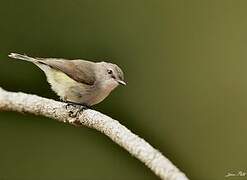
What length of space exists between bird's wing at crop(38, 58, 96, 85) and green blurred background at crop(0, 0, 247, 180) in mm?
63

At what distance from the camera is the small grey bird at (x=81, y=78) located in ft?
5.97

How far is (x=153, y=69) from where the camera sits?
1920 millimetres

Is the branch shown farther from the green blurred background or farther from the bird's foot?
the green blurred background

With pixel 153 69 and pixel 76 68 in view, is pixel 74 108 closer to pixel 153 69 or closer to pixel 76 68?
pixel 76 68

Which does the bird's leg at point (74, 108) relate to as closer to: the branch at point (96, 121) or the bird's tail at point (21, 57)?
the branch at point (96, 121)

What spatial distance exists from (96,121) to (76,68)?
0.75 feet

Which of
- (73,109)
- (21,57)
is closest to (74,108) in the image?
(73,109)

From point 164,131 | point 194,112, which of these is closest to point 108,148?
point 164,131

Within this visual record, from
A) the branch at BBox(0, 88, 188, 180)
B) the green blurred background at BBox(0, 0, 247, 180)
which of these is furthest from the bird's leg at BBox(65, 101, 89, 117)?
the green blurred background at BBox(0, 0, 247, 180)

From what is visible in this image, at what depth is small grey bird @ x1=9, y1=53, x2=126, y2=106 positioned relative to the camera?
5.97ft

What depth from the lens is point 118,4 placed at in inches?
75.6

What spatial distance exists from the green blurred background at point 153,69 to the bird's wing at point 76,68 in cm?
6

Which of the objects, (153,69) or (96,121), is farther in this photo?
(153,69)

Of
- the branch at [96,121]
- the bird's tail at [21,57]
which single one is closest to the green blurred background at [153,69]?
the bird's tail at [21,57]
